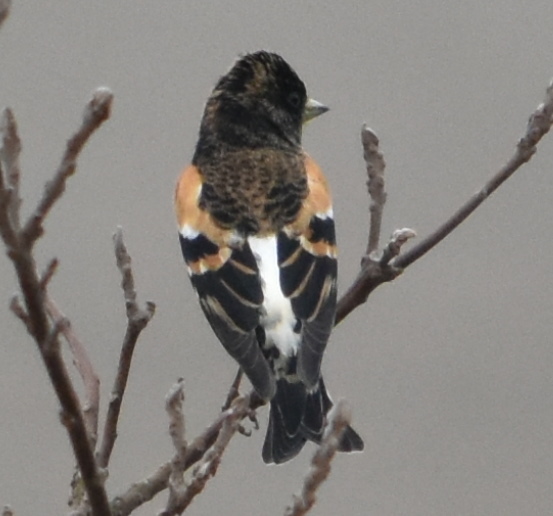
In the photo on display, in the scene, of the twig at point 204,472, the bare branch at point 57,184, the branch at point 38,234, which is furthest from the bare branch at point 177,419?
the bare branch at point 57,184

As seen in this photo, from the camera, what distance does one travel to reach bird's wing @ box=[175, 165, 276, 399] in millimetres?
2154

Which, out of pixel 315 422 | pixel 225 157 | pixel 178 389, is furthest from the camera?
pixel 225 157

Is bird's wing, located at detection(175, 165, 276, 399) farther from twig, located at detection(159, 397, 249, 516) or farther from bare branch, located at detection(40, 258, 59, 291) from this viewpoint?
bare branch, located at detection(40, 258, 59, 291)

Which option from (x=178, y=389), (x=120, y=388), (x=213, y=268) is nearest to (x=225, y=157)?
(x=213, y=268)

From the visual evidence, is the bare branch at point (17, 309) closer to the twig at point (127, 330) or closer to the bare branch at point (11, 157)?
the bare branch at point (11, 157)

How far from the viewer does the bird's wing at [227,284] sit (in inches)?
84.8

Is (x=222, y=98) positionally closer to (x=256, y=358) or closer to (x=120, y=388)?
(x=256, y=358)

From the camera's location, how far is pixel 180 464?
3.71ft

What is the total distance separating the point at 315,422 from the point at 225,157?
83 cm

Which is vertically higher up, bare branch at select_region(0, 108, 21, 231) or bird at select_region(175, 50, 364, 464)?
bare branch at select_region(0, 108, 21, 231)

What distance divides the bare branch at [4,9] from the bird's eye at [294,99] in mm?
2030

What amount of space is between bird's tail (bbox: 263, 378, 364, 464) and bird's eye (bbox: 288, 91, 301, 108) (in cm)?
90

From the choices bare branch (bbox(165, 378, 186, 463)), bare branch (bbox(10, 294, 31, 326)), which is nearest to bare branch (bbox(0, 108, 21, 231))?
bare branch (bbox(10, 294, 31, 326))

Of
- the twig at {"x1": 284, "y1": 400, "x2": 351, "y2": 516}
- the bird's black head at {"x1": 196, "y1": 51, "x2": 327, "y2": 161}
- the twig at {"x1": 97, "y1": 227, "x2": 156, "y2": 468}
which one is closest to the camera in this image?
the twig at {"x1": 284, "y1": 400, "x2": 351, "y2": 516}
